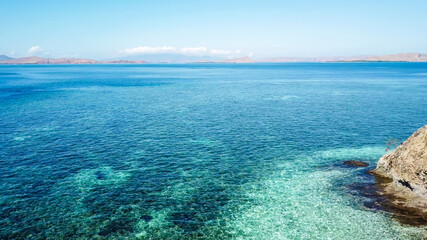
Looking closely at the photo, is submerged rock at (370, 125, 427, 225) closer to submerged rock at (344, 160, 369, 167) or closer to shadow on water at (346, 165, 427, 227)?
shadow on water at (346, 165, 427, 227)

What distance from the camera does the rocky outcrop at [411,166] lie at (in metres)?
34.5

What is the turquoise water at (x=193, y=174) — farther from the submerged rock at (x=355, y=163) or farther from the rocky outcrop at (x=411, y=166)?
the rocky outcrop at (x=411, y=166)

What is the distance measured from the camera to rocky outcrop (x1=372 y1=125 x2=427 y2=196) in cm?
3453

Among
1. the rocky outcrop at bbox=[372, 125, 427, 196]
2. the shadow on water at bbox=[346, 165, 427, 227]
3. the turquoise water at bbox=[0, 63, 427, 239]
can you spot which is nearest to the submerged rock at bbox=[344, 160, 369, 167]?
the turquoise water at bbox=[0, 63, 427, 239]

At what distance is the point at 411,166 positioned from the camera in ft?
118

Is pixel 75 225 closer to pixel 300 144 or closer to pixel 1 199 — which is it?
pixel 1 199

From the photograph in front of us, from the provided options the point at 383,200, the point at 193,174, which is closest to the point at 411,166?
the point at 383,200

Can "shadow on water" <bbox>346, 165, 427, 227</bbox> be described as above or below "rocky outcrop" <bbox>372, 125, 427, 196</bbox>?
below

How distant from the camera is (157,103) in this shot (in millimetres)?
102562

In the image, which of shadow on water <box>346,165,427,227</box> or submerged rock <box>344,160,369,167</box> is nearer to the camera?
shadow on water <box>346,165,427,227</box>

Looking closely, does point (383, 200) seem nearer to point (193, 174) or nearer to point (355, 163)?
point (355, 163)

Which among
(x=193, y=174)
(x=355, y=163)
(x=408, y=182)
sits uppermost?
(x=408, y=182)

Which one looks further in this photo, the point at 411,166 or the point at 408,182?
the point at 411,166

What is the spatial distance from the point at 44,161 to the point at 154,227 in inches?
1054
